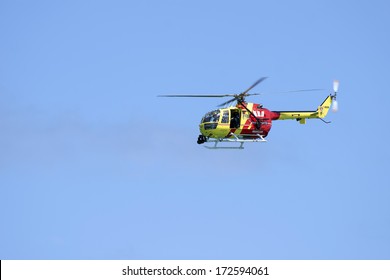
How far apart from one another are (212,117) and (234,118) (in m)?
1.42

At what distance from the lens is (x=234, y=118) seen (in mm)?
74062

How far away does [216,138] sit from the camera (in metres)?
74.0

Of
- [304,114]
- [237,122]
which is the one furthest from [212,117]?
[304,114]

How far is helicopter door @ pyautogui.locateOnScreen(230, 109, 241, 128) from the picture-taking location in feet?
243

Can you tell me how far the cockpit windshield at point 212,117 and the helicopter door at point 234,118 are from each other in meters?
0.95

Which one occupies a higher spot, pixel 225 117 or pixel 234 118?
pixel 234 118

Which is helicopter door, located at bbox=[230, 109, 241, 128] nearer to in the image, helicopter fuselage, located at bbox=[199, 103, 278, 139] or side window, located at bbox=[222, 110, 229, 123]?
helicopter fuselage, located at bbox=[199, 103, 278, 139]

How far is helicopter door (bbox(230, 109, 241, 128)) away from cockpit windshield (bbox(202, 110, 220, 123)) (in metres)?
0.95

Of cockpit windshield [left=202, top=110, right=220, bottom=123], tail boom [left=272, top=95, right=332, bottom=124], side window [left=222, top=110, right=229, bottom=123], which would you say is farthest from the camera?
tail boom [left=272, top=95, right=332, bottom=124]

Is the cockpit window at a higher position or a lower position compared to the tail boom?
lower

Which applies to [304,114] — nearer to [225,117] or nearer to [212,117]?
[225,117]

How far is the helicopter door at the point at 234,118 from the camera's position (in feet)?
243
